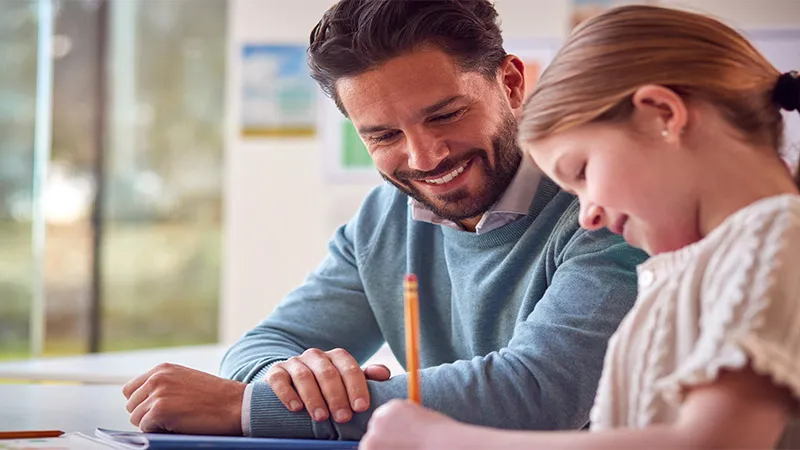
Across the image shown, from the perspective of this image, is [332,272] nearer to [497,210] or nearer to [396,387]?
[497,210]

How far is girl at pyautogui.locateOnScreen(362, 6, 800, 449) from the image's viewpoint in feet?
2.21

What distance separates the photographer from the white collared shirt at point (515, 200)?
1.41 meters

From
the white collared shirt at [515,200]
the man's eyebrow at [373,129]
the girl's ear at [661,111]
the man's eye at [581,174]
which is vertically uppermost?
the girl's ear at [661,111]

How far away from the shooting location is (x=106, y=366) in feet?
6.62

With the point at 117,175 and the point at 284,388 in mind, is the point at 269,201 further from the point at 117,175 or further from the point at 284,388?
the point at 284,388

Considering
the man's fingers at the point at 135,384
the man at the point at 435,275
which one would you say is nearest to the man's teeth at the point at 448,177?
the man at the point at 435,275

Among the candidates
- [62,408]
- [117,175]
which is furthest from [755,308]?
[117,175]

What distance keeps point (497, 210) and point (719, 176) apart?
60 centimetres

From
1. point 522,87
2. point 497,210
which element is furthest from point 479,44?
point 497,210

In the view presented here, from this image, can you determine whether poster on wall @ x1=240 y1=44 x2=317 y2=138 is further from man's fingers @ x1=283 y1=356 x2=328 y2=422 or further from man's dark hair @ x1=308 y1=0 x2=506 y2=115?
man's fingers @ x1=283 y1=356 x2=328 y2=422

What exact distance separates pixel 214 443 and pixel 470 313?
53cm

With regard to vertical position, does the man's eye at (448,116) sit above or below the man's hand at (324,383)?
above

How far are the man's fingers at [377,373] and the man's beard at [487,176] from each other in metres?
0.35

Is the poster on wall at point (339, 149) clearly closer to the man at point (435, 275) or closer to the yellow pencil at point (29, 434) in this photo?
the man at point (435, 275)
